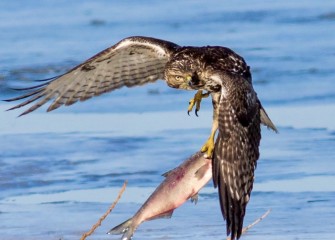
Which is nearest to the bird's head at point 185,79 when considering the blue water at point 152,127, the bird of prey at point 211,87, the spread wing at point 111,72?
the bird of prey at point 211,87

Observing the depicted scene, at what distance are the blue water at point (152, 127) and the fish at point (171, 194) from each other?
134 centimetres

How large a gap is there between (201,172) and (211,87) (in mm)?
1380

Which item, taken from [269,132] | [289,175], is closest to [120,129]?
[269,132]

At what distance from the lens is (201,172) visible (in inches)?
292

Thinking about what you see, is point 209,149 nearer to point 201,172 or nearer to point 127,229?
point 201,172

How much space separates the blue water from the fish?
1341 mm

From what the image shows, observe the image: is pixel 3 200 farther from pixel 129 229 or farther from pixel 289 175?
pixel 129 229

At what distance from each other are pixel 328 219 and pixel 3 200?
2.41 metres

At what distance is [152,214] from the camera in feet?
23.5

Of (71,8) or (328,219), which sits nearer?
(328,219)

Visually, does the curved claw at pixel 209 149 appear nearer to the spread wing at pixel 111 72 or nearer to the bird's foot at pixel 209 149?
the bird's foot at pixel 209 149

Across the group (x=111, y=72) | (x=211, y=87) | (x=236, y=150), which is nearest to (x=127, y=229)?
(x=236, y=150)

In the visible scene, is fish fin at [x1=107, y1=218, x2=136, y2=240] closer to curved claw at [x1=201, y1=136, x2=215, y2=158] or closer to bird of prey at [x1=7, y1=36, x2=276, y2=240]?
bird of prey at [x1=7, y1=36, x2=276, y2=240]

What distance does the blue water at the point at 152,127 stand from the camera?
363 inches
